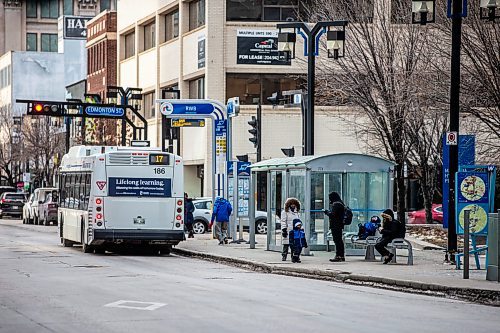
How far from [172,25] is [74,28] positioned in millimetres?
54825

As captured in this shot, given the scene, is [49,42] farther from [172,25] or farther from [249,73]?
[249,73]

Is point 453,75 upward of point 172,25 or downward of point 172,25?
downward

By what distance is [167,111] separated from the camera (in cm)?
4006

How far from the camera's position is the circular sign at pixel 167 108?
39844 millimetres

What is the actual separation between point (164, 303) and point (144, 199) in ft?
50.3

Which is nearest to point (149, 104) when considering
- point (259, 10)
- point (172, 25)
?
point (172, 25)

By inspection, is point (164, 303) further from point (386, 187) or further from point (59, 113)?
point (59, 113)

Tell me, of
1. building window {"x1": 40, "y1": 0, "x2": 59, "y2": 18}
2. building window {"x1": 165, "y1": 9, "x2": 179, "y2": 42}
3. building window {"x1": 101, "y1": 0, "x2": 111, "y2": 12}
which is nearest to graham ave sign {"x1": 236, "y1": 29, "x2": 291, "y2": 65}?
building window {"x1": 165, "y1": 9, "x2": 179, "y2": 42}

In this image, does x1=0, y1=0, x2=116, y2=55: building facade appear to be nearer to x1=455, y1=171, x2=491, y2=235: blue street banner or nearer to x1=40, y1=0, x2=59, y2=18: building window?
x1=40, y1=0, x2=59, y2=18: building window

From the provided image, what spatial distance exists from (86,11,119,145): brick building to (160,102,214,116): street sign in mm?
29413

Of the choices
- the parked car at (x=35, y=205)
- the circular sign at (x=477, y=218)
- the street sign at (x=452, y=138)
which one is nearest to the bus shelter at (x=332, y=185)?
the street sign at (x=452, y=138)

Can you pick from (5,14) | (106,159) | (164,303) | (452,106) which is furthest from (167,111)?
(5,14)

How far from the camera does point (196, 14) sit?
6084cm

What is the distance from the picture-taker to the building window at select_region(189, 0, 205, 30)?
195ft
